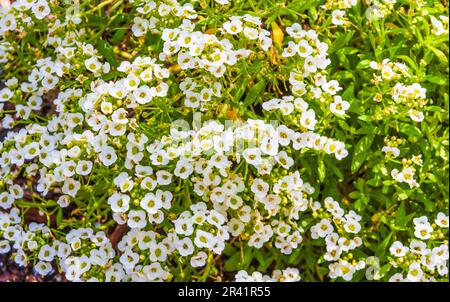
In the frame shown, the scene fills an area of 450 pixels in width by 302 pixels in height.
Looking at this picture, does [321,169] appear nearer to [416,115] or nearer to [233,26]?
[416,115]

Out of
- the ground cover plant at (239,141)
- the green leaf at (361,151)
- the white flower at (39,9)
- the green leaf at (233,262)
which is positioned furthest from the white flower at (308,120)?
the white flower at (39,9)

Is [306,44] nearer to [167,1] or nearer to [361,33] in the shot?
[361,33]

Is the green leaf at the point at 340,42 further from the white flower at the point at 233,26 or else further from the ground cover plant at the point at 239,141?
the white flower at the point at 233,26

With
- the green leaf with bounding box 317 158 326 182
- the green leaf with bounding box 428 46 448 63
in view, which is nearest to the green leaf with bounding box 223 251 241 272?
the green leaf with bounding box 317 158 326 182

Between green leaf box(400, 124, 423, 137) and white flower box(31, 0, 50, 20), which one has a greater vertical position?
white flower box(31, 0, 50, 20)

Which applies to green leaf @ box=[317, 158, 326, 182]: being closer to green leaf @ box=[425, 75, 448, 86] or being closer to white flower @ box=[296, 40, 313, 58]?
white flower @ box=[296, 40, 313, 58]

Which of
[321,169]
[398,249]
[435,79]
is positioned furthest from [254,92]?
[398,249]

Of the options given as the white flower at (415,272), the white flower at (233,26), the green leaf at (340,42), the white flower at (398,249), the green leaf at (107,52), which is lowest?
the white flower at (415,272)

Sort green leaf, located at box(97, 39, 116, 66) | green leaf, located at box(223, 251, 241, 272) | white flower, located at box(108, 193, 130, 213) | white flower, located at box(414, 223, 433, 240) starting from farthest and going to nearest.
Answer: green leaf, located at box(223, 251, 241, 272) → green leaf, located at box(97, 39, 116, 66) → white flower, located at box(414, 223, 433, 240) → white flower, located at box(108, 193, 130, 213)

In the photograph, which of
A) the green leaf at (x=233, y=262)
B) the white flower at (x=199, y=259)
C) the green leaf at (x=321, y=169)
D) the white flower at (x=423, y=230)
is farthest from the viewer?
the green leaf at (x=233, y=262)
